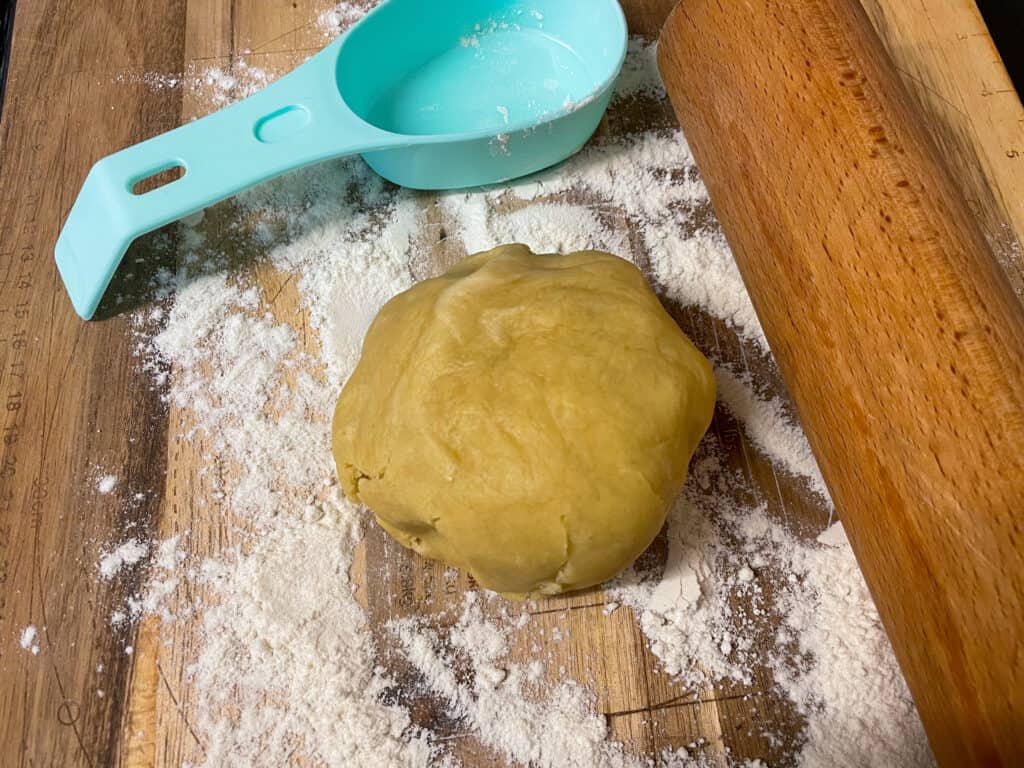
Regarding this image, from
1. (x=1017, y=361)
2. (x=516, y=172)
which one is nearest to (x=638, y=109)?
(x=516, y=172)

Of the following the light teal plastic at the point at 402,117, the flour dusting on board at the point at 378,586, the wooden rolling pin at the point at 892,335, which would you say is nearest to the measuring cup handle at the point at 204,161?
the light teal plastic at the point at 402,117

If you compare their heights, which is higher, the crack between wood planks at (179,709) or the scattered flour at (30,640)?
the scattered flour at (30,640)

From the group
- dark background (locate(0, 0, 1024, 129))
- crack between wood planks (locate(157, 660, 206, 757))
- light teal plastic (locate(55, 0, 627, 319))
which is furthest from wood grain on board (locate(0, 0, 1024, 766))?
dark background (locate(0, 0, 1024, 129))

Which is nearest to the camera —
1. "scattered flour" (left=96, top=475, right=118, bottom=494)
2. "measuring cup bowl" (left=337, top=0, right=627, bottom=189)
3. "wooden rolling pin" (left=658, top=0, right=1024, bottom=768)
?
"wooden rolling pin" (left=658, top=0, right=1024, bottom=768)

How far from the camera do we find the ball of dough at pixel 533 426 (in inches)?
34.4

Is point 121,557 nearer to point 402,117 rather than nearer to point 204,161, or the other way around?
point 204,161

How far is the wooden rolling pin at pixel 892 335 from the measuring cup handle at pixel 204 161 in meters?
0.59

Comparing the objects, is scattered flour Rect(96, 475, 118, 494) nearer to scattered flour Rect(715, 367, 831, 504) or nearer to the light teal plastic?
the light teal plastic

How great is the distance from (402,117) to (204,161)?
379 millimetres

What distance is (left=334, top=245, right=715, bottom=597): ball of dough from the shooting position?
873 millimetres

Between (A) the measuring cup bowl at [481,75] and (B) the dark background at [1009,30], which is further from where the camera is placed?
(B) the dark background at [1009,30]

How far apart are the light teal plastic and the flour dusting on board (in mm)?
111

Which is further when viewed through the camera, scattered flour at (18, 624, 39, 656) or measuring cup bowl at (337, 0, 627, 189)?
measuring cup bowl at (337, 0, 627, 189)

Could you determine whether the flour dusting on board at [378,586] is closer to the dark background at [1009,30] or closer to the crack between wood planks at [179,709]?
the crack between wood planks at [179,709]
